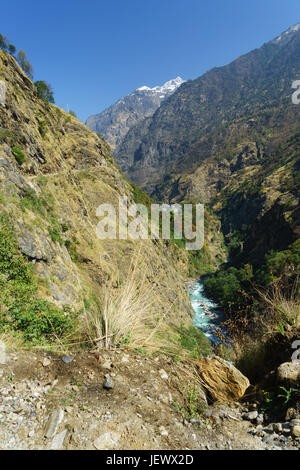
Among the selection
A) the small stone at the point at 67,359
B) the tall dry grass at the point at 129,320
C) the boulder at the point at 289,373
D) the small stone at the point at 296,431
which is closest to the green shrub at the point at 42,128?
the tall dry grass at the point at 129,320

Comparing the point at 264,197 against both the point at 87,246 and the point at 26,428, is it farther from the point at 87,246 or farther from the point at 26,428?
the point at 26,428

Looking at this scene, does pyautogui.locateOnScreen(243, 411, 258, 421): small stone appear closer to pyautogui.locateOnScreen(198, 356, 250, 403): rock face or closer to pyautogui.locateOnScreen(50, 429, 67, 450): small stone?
pyautogui.locateOnScreen(198, 356, 250, 403): rock face

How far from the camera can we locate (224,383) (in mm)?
3020

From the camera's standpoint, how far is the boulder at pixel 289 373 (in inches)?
98.4

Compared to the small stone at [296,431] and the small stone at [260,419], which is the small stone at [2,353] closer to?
the small stone at [260,419]

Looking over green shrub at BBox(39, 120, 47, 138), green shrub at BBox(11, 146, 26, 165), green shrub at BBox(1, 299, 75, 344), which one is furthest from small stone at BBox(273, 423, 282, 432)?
green shrub at BBox(39, 120, 47, 138)

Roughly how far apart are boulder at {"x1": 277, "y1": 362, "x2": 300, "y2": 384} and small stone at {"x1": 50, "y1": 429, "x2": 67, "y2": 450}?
2.33 meters

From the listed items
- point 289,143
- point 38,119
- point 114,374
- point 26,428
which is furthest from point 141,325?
Result: point 289,143

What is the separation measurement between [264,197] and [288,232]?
184ft

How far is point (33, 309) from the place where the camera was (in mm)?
4117

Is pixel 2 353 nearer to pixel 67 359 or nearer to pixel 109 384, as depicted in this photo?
pixel 67 359

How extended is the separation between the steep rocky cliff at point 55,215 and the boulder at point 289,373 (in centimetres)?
151

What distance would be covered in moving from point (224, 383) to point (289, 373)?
85 cm

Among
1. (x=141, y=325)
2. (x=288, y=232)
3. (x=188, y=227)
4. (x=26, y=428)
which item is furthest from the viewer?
(x=188, y=227)
